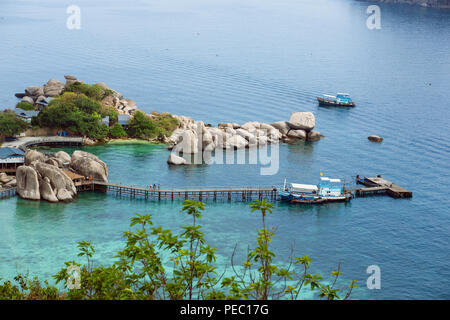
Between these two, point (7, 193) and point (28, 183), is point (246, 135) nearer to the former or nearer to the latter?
point (28, 183)

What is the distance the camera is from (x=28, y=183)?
232 feet

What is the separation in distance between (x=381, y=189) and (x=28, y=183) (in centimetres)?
4683

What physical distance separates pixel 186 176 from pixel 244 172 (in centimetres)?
896

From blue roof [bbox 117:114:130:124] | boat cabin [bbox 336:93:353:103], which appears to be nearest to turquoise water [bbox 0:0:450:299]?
boat cabin [bbox 336:93:353:103]

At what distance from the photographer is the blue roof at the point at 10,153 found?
7709cm

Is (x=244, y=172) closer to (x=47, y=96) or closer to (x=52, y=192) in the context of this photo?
(x=52, y=192)

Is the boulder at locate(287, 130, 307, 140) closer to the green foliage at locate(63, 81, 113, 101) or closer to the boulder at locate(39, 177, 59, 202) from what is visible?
the green foliage at locate(63, 81, 113, 101)

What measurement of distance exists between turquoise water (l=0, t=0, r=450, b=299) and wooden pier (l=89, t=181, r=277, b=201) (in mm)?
1749

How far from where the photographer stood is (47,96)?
110m

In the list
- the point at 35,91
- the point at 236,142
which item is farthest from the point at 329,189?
the point at 35,91

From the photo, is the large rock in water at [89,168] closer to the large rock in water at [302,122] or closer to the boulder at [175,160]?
the boulder at [175,160]

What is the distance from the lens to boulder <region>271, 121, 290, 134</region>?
103 metres

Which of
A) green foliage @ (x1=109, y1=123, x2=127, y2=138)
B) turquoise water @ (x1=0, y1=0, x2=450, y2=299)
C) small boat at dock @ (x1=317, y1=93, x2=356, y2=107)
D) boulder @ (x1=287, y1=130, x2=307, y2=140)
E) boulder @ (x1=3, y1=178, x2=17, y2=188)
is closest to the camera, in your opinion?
turquoise water @ (x1=0, y1=0, x2=450, y2=299)
